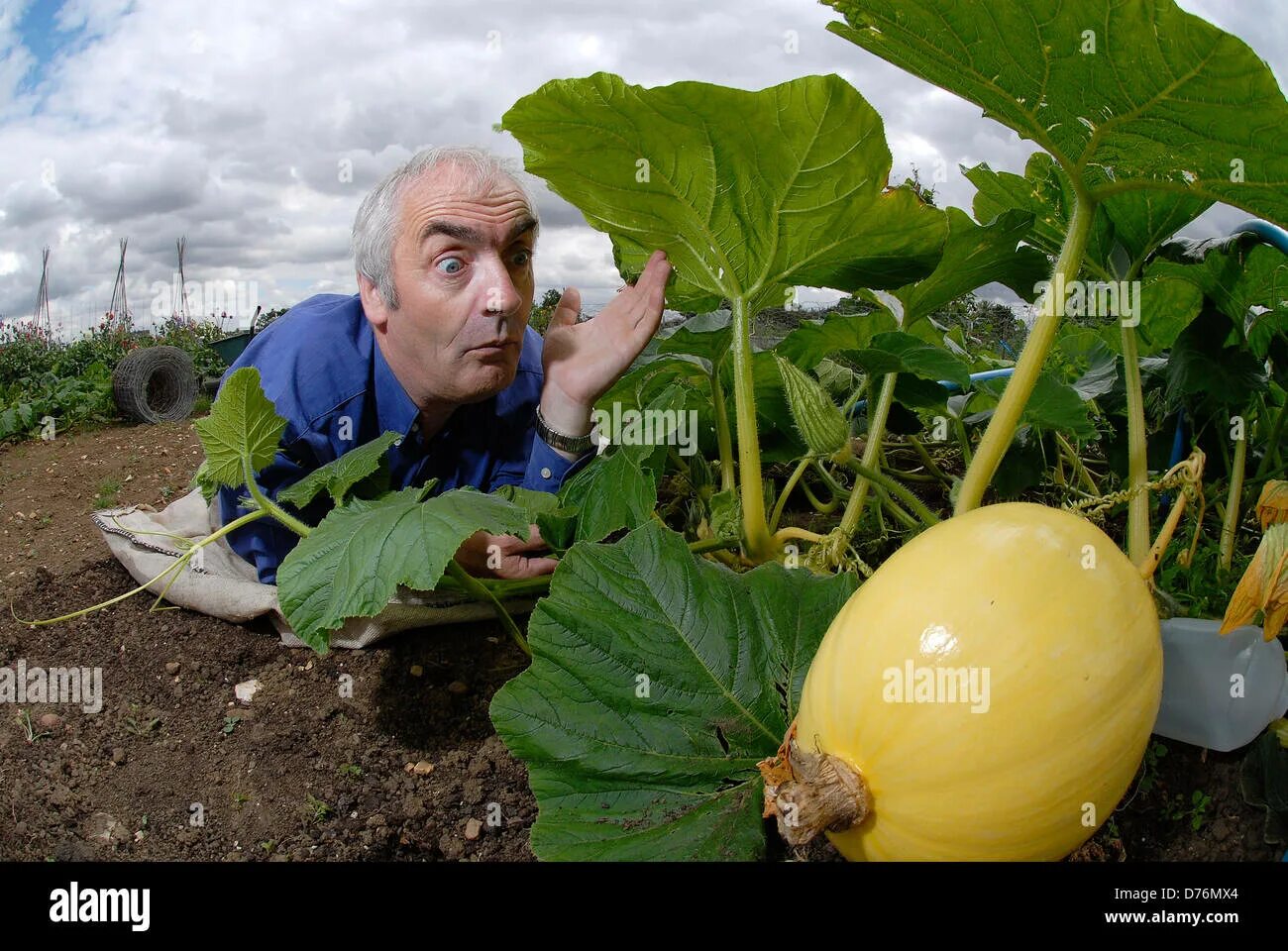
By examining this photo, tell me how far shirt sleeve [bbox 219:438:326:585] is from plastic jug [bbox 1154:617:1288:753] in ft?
5.43

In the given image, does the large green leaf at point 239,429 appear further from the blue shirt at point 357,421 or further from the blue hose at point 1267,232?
the blue hose at point 1267,232

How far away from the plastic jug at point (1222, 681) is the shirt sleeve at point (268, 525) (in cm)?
165

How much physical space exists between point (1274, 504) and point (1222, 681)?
0.25m

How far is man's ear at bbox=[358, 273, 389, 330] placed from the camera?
2045mm

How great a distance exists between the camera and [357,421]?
212cm

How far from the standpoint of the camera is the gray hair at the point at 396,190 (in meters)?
1.86

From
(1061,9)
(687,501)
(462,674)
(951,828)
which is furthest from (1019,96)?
(462,674)

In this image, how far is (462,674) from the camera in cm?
191

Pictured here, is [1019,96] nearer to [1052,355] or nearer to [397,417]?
[1052,355]

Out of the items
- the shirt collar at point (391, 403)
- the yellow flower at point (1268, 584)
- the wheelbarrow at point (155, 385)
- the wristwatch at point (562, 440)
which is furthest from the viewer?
the wheelbarrow at point (155, 385)

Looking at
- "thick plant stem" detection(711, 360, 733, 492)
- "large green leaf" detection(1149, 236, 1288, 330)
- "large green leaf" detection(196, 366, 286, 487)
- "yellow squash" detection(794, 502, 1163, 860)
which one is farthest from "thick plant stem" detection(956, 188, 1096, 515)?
"large green leaf" detection(196, 366, 286, 487)

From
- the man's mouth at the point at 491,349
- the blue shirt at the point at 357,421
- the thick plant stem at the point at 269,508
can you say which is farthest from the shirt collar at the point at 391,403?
the thick plant stem at the point at 269,508

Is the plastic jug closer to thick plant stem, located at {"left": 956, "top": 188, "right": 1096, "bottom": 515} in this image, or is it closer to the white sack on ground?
thick plant stem, located at {"left": 956, "top": 188, "right": 1096, "bottom": 515}
